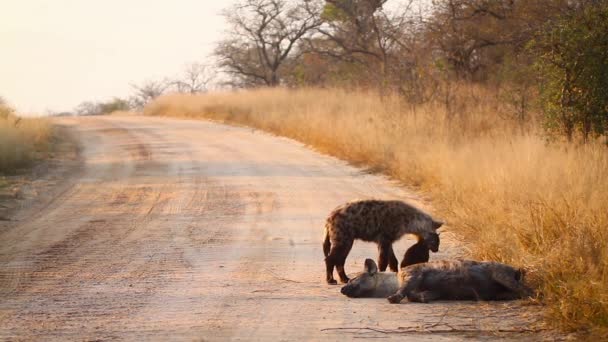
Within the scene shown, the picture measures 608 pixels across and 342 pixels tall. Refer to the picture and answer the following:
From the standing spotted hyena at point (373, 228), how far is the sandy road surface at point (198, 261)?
0.31 m

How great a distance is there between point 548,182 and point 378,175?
547 cm

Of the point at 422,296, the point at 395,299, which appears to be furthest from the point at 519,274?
the point at 395,299

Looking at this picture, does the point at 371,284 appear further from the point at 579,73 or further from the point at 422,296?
the point at 579,73

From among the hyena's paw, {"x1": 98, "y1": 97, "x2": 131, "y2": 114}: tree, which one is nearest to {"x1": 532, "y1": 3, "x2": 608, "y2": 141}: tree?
the hyena's paw

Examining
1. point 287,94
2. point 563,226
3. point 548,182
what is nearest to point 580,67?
point 548,182

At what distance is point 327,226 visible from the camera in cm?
756

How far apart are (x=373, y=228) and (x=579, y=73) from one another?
20.4 ft

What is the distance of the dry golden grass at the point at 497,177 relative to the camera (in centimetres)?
649

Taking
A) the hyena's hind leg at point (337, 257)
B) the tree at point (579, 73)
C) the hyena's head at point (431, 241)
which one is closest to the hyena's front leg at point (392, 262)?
the hyena's head at point (431, 241)

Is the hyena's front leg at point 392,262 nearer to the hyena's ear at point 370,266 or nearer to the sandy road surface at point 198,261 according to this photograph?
the sandy road surface at point 198,261

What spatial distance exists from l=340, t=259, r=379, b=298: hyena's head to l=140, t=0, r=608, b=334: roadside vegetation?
1320 mm

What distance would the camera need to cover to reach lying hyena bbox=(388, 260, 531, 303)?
6574 mm

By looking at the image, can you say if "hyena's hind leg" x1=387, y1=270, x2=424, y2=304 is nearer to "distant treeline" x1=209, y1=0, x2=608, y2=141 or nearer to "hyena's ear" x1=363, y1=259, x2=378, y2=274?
"hyena's ear" x1=363, y1=259, x2=378, y2=274

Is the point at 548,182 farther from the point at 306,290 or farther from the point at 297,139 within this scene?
the point at 297,139
